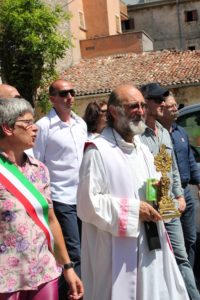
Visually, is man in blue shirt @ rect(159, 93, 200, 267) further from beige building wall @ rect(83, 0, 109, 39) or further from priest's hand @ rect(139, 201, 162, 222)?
beige building wall @ rect(83, 0, 109, 39)

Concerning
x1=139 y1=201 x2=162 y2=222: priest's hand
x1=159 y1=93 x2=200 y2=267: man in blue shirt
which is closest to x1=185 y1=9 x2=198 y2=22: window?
x1=159 y1=93 x2=200 y2=267: man in blue shirt

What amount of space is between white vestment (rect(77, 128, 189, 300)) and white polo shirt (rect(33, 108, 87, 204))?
175cm

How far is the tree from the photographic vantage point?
2381 centimetres

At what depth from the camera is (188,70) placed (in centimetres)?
2817

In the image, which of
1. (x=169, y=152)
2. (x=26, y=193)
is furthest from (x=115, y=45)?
(x=26, y=193)

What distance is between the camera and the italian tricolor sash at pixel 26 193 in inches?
122

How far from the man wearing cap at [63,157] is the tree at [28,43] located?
736 inches

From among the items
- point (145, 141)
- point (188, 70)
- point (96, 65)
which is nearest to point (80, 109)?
point (96, 65)

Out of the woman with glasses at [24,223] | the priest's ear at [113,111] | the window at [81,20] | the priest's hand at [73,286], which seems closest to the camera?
the woman with glasses at [24,223]

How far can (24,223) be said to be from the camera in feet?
10.0

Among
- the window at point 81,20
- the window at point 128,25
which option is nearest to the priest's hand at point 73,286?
the window at point 81,20

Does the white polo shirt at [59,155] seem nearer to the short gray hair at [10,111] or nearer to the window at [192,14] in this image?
the short gray hair at [10,111]

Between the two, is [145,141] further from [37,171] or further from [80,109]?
[80,109]

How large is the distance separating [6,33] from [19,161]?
22.6 metres
